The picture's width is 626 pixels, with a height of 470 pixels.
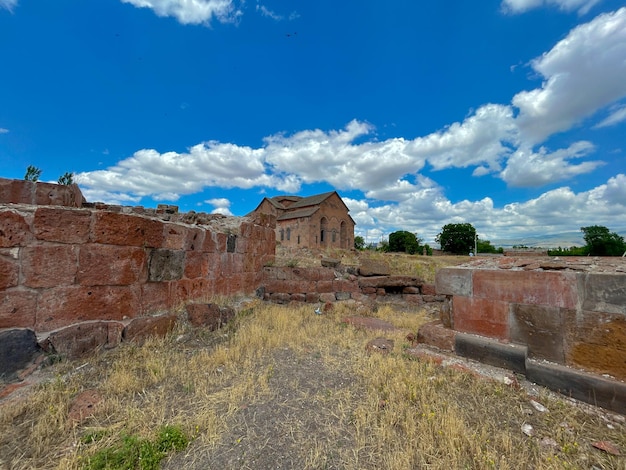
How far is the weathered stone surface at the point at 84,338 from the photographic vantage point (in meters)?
3.21

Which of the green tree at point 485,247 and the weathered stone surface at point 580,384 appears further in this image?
the green tree at point 485,247

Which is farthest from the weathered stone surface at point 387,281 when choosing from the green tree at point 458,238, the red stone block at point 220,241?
the green tree at point 458,238

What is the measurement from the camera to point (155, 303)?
14.3ft

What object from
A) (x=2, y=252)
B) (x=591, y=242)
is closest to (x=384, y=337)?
(x=2, y=252)

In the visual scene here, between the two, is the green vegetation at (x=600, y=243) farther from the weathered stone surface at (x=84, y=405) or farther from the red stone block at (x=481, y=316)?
the weathered stone surface at (x=84, y=405)

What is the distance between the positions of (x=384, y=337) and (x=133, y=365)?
12.4ft

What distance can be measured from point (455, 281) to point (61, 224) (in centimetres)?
503

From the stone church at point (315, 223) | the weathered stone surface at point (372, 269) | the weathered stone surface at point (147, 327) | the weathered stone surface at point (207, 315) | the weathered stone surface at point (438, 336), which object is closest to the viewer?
the weathered stone surface at point (147, 327)

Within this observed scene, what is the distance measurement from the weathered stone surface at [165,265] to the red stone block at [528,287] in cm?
451

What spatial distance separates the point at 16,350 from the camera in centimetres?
291

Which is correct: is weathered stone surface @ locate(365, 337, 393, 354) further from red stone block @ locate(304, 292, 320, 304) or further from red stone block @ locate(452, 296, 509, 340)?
red stone block @ locate(304, 292, 320, 304)

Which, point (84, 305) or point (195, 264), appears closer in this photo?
point (84, 305)

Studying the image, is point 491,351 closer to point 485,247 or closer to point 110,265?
point 110,265

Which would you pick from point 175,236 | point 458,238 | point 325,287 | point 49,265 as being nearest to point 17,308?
point 49,265
